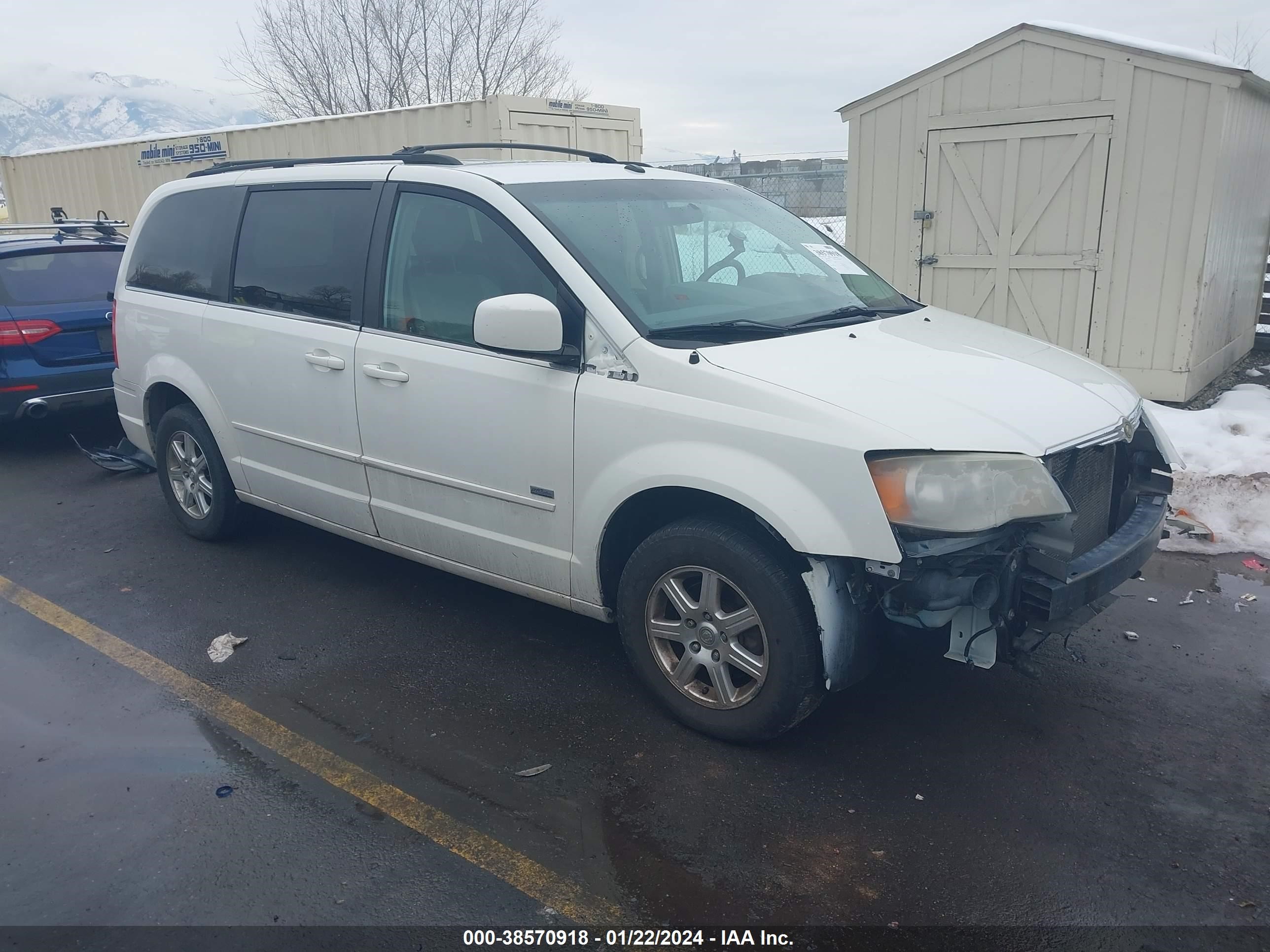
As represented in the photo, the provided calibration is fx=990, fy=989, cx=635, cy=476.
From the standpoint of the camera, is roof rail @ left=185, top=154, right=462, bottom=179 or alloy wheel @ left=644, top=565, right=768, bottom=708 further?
roof rail @ left=185, top=154, right=462, bottom=179

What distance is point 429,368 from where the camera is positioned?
13.0 feet

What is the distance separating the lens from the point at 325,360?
4.35m

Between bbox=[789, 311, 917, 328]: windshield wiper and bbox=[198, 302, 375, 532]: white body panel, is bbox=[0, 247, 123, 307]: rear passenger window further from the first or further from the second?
bbox=[789, 311, 917, 328]: windshield wiper

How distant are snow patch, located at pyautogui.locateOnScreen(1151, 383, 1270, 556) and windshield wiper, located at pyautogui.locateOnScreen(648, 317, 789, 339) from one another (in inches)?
125

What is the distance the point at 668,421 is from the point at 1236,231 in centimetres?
789

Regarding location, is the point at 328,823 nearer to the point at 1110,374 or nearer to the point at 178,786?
the point at 178,786

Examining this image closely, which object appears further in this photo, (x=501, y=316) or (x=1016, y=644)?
(x=501, y=316)

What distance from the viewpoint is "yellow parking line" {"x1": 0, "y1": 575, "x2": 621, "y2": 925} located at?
275cm

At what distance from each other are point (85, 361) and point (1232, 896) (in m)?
7.72

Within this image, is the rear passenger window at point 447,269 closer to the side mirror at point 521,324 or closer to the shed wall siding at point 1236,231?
the side mirror at point 521,324

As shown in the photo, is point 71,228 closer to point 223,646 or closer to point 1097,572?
point 223,646

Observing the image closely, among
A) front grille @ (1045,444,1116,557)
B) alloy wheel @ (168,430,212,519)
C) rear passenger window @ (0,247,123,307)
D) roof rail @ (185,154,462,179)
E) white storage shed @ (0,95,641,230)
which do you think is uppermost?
white storage shed @ (0,95,641,230)

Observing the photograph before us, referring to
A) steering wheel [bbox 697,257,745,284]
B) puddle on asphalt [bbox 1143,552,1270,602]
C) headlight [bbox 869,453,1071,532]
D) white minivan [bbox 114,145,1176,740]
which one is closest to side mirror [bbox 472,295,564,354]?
white minivan [bbox 114,145,1176,740]

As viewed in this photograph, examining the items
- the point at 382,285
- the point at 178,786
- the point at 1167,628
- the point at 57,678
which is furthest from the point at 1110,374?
the point at 57,678
